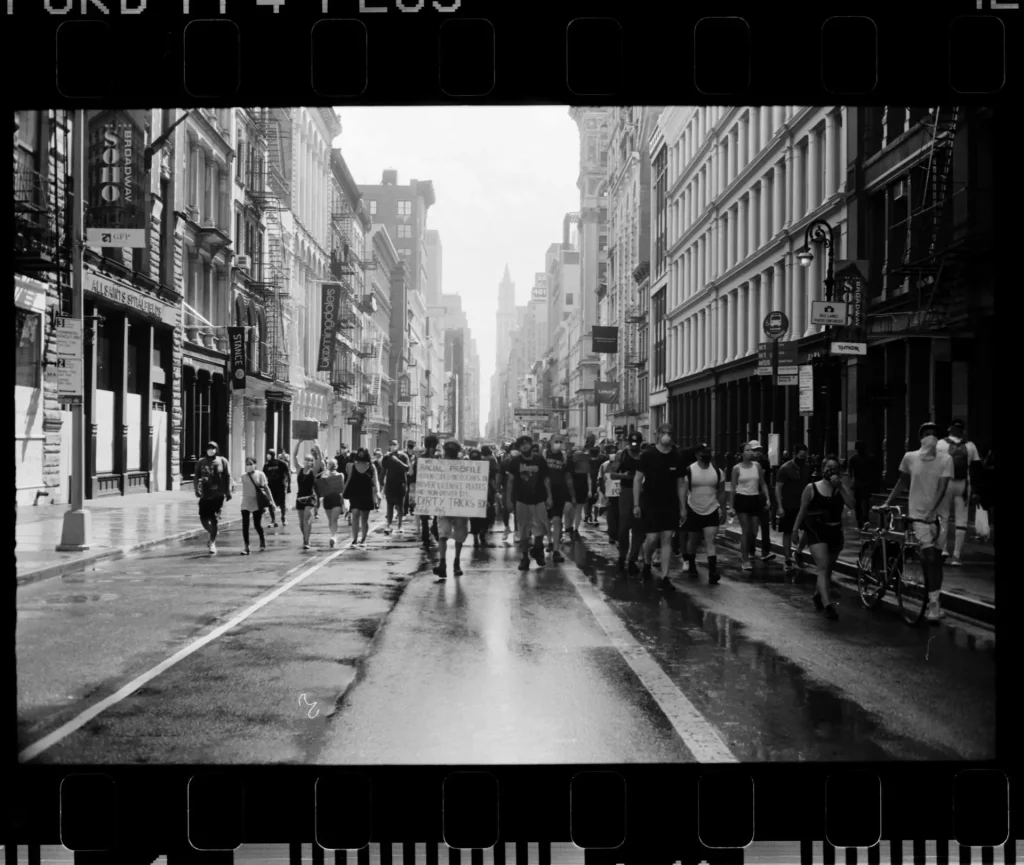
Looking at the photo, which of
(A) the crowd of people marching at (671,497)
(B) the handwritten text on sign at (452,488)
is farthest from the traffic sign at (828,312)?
(B) the handwritten text on sign at (452,488)

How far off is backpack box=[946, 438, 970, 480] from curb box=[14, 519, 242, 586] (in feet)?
43.3

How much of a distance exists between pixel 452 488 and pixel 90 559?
5.66 meters

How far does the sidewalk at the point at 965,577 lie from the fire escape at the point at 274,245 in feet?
92.9

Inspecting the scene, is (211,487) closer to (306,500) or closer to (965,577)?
(306,500)

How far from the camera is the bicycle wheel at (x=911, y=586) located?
428 inches

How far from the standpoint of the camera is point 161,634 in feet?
32.9

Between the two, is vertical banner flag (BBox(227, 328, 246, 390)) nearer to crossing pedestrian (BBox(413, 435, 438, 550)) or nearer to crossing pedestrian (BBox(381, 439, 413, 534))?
crossing pedestrian (BBox(381, 439, 413, 534))

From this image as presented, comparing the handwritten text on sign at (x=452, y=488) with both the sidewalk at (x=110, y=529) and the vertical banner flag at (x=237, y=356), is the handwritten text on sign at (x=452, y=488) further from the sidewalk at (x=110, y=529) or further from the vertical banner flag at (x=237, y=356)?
the vertical banner flag at (x=237, y=356)

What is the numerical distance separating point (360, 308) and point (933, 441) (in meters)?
77.2

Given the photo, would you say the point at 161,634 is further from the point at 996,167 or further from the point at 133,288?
the point at 133,288

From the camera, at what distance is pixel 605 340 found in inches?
2997

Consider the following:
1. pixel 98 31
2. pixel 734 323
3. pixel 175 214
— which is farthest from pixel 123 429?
pixel 98 31

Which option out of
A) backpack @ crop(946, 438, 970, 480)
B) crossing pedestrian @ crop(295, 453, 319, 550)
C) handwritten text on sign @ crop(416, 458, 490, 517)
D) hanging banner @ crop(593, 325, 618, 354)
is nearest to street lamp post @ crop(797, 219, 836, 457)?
backpack @ crop(946, 438, 970, 480)

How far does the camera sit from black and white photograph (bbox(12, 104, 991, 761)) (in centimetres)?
671
